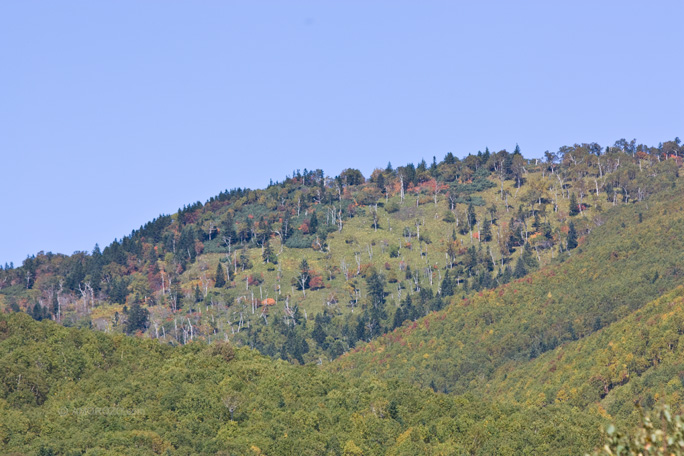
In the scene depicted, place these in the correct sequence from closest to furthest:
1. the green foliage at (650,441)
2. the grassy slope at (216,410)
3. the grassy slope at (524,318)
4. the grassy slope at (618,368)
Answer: the green foliage at (650,441), the grassy slope at (216,410), the grassy slope at (618,368), the grassy slope at (524,318)

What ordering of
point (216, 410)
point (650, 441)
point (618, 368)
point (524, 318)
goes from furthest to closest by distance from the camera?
1. point (524, 318)
2. point (618, 368)
3. point (216, 410)
4. point (650, 441)

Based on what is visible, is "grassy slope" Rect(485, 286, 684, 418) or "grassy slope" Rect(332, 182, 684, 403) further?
"grassy slope" Rect(332, 182, 684, 403)

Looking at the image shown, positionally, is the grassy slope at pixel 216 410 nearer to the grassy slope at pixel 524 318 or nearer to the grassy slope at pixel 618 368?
the grassy slope at pixel 618 368

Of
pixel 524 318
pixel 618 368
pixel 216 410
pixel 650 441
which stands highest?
pixel 524 318

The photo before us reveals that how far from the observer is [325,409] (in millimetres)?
105312

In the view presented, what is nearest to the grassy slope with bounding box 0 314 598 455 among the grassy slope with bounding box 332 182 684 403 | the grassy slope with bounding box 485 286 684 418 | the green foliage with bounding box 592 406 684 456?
the grassy slope with bounding box 485 286 684 418

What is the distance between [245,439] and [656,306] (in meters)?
87.9

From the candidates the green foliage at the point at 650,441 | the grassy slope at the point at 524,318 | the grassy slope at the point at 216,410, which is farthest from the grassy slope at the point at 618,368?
the green foliage at the point at 650,441

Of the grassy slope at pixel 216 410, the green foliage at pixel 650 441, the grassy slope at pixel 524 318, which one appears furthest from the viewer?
the grassy slope at pixel 524 318

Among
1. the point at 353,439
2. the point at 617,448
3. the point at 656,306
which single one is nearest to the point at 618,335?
the point at 656,306

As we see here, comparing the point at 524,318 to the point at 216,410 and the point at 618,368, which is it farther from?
the point at 216,410

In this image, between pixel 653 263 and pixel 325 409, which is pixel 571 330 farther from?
pixel 325 409

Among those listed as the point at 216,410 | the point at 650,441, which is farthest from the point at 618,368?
the point at 650,441

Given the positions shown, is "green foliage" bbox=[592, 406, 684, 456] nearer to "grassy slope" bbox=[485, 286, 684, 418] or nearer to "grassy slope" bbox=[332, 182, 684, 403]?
"grassy slope" bbox=[485, 286, 684, 418]
